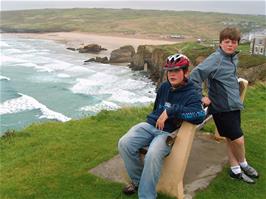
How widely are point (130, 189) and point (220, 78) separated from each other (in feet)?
5.72

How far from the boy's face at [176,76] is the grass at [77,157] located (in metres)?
1.36

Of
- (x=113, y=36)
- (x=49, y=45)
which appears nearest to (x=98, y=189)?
(x=49, y=45)

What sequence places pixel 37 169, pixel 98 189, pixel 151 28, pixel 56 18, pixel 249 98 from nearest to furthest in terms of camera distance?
pixel 98 189, pixel 37 169, pixel 249 98, pixel 151 28, pixel 56 18

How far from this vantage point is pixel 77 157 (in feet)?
22.0

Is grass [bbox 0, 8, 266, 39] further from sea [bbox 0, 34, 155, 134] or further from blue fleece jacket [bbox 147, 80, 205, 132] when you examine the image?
blue fleece jacket [bbox 147, 80, 205, 132]

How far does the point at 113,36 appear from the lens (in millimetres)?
90562

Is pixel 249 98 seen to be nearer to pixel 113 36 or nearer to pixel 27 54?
pixel 27 54

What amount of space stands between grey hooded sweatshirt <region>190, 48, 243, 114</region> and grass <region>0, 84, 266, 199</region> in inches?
37.0

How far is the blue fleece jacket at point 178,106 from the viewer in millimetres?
4852

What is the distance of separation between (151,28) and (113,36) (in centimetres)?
1570

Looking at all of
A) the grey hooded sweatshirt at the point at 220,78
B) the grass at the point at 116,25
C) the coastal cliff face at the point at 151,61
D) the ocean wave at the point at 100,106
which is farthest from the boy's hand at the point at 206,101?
the grass at the point at 116,25

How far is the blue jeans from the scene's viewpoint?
482 centimetres

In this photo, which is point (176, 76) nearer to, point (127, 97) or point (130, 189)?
point (130, 189)

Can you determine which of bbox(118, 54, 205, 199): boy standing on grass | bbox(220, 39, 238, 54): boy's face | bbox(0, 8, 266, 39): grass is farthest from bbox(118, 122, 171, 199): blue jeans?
bbox(0, 8, 266, 39): grass
